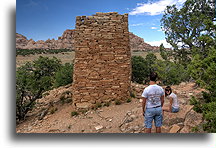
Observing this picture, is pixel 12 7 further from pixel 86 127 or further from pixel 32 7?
pixel 86 127

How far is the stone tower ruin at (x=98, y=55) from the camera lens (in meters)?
5.33

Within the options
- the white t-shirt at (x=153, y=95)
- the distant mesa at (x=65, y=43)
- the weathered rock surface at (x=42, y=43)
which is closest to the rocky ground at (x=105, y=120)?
the white t-shirt at (x=153, y=95)

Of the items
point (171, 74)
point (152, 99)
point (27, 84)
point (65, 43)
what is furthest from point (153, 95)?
point (65, 43)

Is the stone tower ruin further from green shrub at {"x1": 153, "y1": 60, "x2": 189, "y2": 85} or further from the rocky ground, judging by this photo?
green shrub at {"x1": 153, "y1": 60, "x2": 189, "y2": 85}

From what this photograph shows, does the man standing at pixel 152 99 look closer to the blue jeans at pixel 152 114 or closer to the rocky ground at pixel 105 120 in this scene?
the blue jeans at pixel 152 114

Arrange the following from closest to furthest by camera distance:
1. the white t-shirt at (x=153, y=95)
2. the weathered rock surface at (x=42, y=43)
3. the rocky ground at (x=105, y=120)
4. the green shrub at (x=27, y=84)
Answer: the white t-shirt at (x=153, y=95) < the rocky ground at (x=105, y=120) < the green shrub at (x=27, y=84) < the weathered rock surface at (x=42, y=43)

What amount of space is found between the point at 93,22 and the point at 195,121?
4063 mm

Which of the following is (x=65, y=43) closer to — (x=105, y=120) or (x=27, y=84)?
(x=27, y=84)

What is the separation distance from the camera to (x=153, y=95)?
2812mm

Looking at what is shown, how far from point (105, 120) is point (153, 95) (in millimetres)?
2313

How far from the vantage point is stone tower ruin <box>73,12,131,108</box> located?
5328 mm

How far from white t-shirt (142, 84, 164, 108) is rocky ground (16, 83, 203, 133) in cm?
109

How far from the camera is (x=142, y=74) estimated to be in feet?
46.0

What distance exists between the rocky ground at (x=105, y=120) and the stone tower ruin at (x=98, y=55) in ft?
1.84
